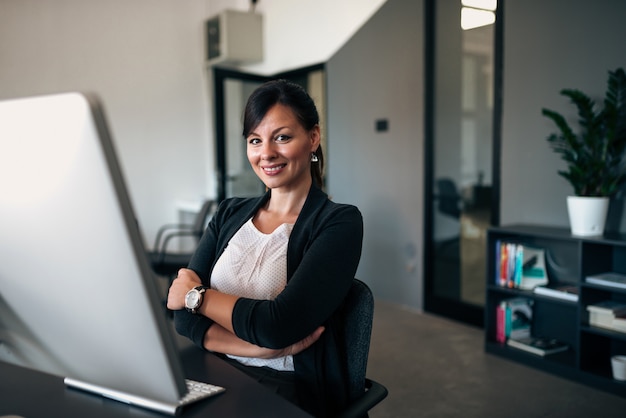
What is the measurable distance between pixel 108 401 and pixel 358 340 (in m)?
0.59

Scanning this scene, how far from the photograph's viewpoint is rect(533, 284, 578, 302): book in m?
3.01

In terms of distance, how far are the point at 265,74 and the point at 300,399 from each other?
524cm

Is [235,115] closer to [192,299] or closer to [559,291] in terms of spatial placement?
[559,291]

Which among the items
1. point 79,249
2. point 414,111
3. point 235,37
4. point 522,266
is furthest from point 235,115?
point 79,249

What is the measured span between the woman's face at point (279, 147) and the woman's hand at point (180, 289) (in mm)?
313

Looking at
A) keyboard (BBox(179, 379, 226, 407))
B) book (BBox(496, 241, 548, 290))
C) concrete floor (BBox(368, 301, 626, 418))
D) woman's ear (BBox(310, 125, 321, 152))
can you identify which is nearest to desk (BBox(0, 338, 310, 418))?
keyboard (BBox(179, 379, 226, 407))

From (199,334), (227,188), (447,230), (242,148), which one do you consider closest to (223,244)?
(199,334)

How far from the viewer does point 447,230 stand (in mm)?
4172

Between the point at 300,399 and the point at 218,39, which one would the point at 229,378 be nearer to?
the point at 300,399

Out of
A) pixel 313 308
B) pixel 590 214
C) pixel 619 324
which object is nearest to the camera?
pixel 313 308

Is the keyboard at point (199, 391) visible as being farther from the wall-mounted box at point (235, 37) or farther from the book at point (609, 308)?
the wall-mounted box at point (235, 37)

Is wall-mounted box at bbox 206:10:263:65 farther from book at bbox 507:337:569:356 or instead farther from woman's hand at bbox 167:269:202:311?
woman's hand at bbox 167:269:202:311

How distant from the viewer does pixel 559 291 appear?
308 centimetres

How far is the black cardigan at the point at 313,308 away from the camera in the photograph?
45.1 inches
